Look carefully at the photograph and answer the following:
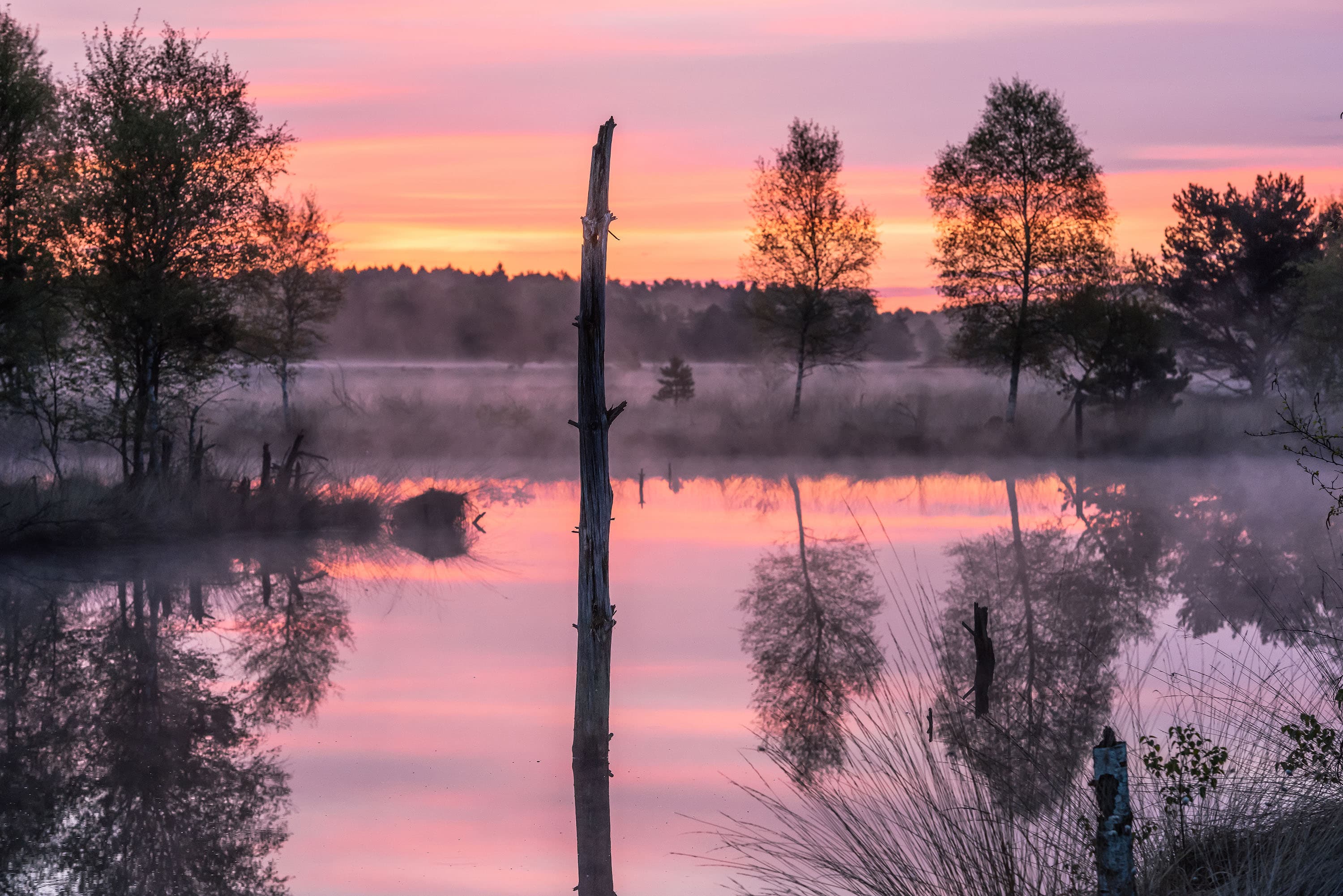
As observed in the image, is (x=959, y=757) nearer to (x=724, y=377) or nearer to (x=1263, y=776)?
(x=1263, y=776)

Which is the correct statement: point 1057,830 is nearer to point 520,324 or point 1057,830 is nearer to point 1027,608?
point 1027,608

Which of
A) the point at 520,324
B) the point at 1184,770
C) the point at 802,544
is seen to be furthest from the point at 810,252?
the point at 520,324

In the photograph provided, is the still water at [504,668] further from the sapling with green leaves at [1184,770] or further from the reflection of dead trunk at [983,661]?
the sapling with green leaves at [1184,770]

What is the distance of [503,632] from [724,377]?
66.6m

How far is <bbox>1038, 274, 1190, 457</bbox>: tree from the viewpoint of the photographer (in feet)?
124

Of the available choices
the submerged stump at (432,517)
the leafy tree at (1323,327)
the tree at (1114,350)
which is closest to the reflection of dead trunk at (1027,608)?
the tree at (1114,350)

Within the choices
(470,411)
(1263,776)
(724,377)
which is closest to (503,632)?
(1263,776)

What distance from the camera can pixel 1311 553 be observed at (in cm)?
2066

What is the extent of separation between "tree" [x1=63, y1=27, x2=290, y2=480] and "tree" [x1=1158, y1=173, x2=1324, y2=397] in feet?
111

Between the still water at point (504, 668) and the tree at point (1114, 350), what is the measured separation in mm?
11919

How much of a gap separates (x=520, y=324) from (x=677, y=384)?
80206 mm

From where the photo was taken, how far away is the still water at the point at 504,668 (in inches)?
336

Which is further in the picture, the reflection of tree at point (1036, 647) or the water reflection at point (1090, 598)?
the water reflection at point (1090, 598)

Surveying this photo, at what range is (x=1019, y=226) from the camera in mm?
41281
